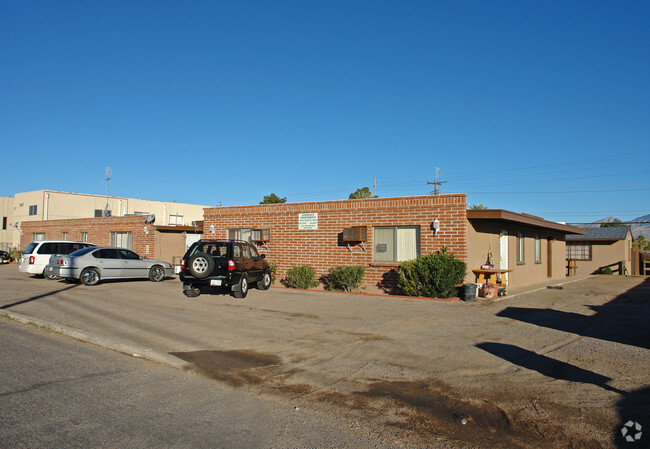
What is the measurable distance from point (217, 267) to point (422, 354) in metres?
8.20

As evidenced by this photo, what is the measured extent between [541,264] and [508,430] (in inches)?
829

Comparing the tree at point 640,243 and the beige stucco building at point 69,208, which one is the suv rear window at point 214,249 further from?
the tree at point 640,243

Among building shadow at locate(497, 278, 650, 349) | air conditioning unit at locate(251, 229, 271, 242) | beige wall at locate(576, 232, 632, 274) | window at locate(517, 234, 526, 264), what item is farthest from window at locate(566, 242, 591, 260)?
air conditioning unit at locate(251, 229, 271, 242)

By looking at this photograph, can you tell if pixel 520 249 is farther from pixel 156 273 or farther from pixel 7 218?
pixel 7 218

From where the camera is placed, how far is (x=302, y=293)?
16.7 metres

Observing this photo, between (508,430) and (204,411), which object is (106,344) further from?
(508,430)

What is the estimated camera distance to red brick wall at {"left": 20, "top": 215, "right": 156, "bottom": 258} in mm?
27766

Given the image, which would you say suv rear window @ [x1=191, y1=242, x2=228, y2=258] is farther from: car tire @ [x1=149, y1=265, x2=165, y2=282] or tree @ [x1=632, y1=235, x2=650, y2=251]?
tree @ [x1=632, y1=235, x2=650, y2=251]

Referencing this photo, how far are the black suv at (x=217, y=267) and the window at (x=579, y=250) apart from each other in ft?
88.2

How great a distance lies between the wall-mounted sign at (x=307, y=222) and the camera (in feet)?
63.2

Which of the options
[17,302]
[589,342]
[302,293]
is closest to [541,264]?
[302,293]

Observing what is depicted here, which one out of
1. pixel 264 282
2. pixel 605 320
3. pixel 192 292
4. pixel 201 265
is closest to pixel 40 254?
pixel 192 292

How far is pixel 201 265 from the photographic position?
14062 millimetres

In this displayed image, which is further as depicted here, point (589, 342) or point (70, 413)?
point (589, 342)
